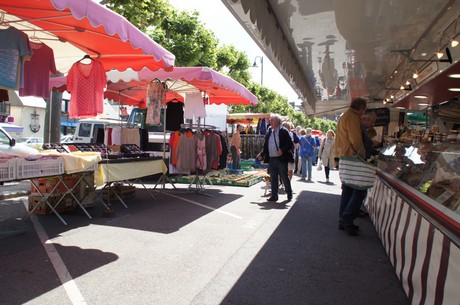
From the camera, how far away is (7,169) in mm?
4258

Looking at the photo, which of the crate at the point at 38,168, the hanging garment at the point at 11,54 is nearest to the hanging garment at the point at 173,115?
the crate at the point at 38,168

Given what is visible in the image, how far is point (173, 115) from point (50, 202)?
4.85 metres

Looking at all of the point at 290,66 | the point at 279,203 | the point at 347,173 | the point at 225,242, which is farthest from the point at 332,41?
the point at 225,242

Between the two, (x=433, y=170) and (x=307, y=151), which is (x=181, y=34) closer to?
(x=307, y=151)

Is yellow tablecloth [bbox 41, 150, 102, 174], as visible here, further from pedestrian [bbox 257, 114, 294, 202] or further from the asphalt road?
pedestrian [bbox 257, 114, 294, 202]

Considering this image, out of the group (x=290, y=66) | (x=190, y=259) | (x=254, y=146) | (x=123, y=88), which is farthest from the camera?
(x=254, y=146)

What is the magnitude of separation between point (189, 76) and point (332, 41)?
9.74 feet

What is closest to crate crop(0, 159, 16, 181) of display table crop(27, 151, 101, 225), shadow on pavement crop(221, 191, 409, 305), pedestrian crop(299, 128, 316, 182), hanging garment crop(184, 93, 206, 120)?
display table crop(27, 151, 101, 225)

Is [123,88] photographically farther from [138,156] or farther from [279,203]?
[279,203]

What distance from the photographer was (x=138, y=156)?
7508mm

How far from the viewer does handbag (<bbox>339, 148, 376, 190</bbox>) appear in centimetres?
518

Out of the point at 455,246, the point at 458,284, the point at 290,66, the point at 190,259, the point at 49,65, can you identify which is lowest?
the point at 190,259

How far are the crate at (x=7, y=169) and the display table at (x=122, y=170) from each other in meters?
1.69

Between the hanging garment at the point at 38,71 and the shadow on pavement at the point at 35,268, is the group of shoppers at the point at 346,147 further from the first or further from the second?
the hanging garment at the point at 38,71
